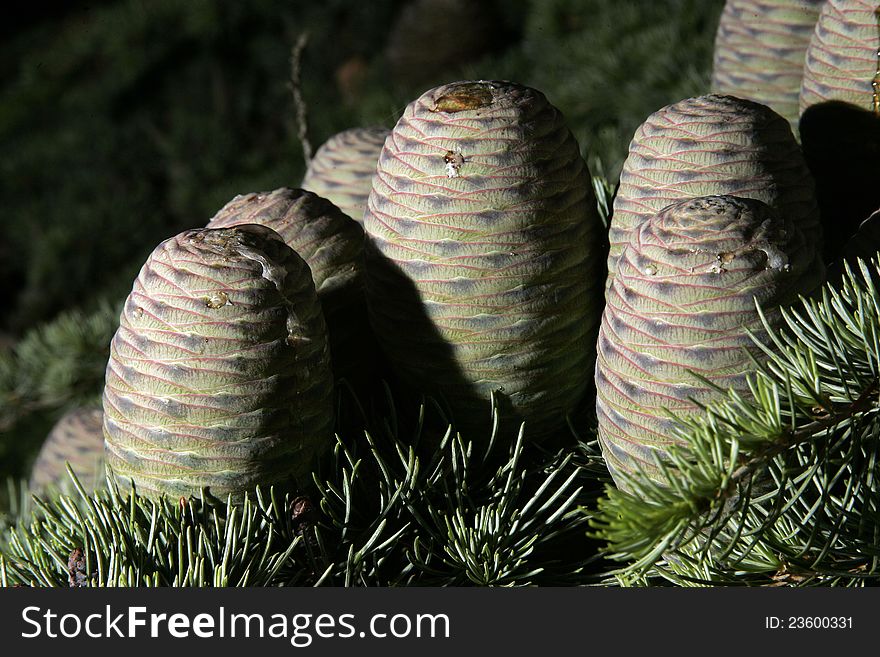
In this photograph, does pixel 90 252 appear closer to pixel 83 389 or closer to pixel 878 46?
pixel 83 389

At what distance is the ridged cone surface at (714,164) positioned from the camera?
0.37m

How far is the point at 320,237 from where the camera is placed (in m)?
0.42

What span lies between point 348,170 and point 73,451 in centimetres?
22

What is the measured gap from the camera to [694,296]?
1.04 feet

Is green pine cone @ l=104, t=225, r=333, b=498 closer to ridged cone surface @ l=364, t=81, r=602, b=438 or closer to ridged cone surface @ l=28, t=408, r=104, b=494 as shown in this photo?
ridged cone surface @ l=364, t=81, r=602, b=438

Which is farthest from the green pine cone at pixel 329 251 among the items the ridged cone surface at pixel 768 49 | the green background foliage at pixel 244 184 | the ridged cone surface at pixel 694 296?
the ridged cone surface at pixel 768 49

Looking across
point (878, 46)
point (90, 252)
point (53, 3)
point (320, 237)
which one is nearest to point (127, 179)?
point (90, 252)

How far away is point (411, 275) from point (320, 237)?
0.06m

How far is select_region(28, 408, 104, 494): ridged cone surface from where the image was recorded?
0.52 m

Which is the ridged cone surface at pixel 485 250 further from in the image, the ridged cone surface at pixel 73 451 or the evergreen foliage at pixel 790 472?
the ridged cone surface at pixel 73 451

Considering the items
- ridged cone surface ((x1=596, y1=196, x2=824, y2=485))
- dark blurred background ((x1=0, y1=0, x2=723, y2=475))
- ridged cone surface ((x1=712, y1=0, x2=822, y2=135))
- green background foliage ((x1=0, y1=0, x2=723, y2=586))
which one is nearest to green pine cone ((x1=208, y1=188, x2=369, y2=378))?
green background foliage ((x1=0, y1=0, x2=723, y2=586))

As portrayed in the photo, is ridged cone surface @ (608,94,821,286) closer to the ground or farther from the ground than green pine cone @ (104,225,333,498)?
farther from the ground

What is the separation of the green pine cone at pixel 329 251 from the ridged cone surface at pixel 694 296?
13 cm

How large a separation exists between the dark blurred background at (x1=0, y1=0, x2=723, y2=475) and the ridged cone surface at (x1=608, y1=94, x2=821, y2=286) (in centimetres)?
62
